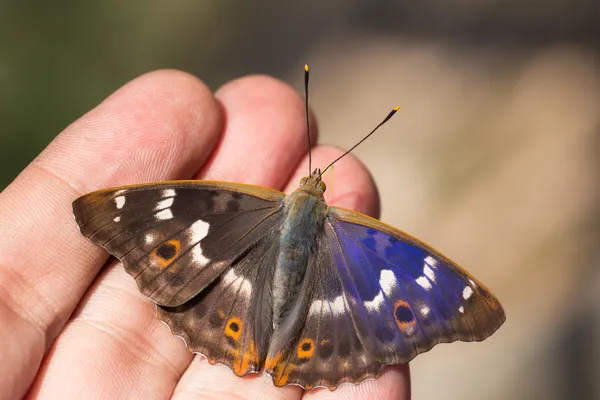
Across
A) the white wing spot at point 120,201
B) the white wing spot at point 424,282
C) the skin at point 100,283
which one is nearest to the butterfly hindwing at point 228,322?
the skin at point 100,283

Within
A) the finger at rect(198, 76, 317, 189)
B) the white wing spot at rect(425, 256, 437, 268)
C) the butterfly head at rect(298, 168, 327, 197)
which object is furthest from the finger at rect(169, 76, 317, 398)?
the white wing spot at rect(425, 256, 437, 268)

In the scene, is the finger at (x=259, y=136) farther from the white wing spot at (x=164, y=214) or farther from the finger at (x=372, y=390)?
the finger at (x=372, y=390)

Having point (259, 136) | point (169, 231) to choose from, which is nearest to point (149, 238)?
point (169, 231)

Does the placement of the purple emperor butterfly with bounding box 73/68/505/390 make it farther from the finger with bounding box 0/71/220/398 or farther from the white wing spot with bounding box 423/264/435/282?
the finger with bounding box 0/71/220/398

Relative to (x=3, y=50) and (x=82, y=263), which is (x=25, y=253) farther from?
(x=3, y=50)

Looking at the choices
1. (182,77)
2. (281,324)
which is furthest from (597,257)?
(182,77)

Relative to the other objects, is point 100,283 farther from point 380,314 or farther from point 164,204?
point 380,314
